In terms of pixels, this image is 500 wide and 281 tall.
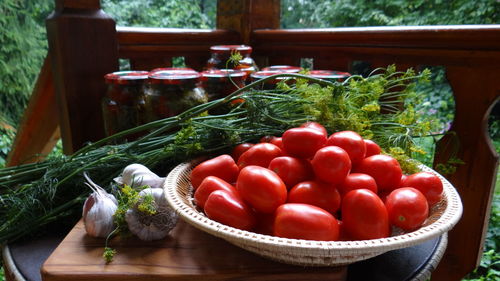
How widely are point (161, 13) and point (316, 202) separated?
4.63 meters

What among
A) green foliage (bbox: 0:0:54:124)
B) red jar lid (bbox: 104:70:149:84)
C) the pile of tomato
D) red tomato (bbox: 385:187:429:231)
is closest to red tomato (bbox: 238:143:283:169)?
the pile of tomato

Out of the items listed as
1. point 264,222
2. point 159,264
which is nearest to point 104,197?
point 159,264

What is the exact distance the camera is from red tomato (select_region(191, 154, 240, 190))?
0.74 metres

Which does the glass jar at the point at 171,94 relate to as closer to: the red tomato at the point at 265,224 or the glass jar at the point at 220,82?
the glass jar at the point at 220,82

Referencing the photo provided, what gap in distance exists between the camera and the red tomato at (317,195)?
62 cm

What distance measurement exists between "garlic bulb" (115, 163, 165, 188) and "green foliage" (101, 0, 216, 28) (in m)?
4.17

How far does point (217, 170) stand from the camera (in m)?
0.74

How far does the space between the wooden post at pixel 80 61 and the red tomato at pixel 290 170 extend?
2.68ft

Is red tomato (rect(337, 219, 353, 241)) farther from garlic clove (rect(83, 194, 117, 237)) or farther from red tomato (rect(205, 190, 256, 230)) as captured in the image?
garlic clove (rect(83, 194, 117, 237))

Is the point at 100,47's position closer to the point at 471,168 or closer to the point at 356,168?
the point at 356,168

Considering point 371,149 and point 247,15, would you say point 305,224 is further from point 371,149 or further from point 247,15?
point 247,15

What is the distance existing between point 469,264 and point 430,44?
645 mm

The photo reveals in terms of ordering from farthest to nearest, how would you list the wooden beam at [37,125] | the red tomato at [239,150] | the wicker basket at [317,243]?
the wooden beam at [37,125] < the red tomato at [239,150] < the wicker basket at [317,243]

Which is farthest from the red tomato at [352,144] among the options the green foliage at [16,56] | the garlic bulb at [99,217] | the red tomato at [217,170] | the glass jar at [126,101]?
the green foliage at [16,56]
